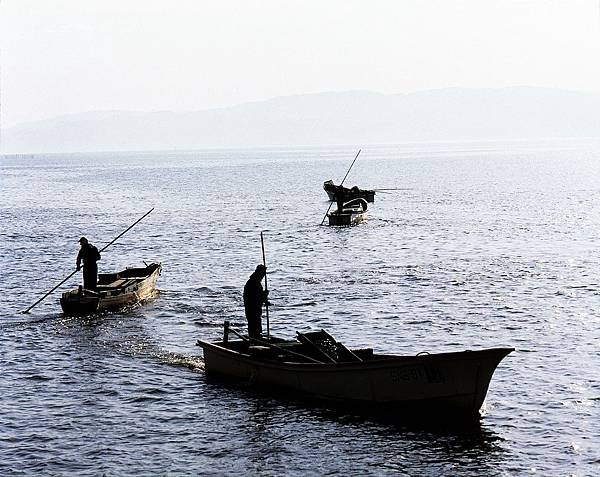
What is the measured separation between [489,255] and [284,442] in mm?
32064

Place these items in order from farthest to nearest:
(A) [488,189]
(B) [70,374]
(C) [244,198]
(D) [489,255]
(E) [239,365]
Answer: (A) [488,189] < (C) [244,198] < (D) [489,255] < (B) [70,374] < (E) [239,365]

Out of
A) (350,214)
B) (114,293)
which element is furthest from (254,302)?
(350,214)

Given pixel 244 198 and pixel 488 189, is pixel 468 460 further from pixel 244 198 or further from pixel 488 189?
pixel 488 189

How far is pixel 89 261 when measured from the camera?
103 ft

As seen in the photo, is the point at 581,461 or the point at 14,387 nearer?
the point at 581,461

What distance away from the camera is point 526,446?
743 inches

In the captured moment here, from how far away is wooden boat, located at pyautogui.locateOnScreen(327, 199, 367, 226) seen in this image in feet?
219

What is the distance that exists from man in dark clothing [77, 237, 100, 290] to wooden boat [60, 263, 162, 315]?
1.28 ft

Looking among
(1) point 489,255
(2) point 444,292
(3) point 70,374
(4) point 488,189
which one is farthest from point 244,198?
(3) point 70,374

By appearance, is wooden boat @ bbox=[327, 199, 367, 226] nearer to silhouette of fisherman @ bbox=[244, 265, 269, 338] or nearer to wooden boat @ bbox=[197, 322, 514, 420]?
silhouette of fisherman @ bbox=[244, 265, 269, 338]

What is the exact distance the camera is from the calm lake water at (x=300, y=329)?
730 inches

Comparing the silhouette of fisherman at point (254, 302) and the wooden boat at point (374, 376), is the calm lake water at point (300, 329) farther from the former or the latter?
the silhouette of fisherman at point (254, 302)

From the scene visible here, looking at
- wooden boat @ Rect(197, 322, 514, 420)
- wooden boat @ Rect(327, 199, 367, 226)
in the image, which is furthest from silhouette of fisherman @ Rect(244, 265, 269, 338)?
wooden boat @ Rect(327, 199, 367, 226)

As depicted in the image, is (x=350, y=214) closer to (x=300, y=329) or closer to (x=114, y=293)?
(x=114, y=293)
